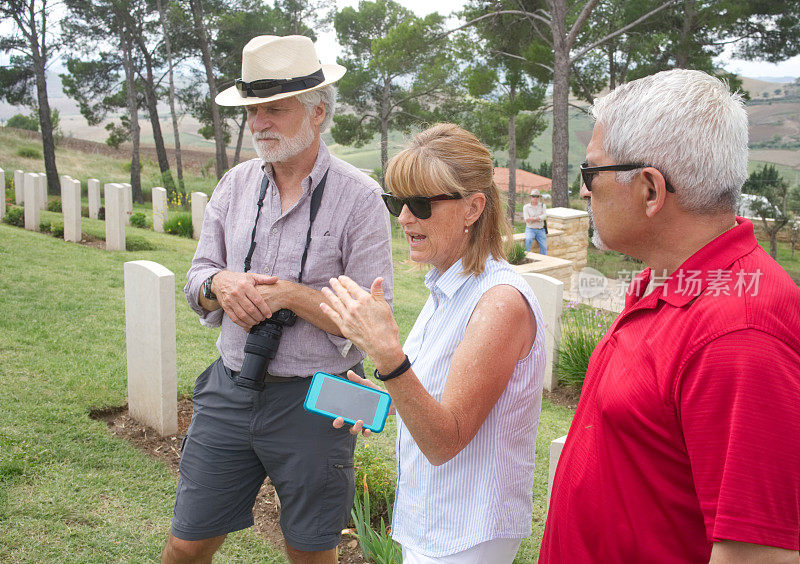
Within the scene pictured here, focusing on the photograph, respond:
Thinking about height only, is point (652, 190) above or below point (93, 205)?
above

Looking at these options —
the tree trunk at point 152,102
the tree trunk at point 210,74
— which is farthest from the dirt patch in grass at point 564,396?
the tree trunk at point 152,102

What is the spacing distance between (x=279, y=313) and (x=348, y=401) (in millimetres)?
613

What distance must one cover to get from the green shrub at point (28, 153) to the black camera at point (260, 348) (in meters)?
34.0

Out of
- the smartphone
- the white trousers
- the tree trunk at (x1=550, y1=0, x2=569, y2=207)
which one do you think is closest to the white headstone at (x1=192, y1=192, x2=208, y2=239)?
the tree trunk at (x1=550, y1=0, x2=569, y2=207)

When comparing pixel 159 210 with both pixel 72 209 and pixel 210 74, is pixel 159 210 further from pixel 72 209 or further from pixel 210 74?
pixel 210 74

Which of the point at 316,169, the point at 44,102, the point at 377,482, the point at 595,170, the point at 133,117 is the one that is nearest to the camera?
the point at 595,170

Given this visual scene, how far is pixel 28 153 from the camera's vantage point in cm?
3203

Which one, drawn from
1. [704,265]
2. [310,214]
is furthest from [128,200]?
[704,265]

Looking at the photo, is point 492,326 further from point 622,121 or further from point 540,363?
point 622,121

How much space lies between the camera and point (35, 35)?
24.6m

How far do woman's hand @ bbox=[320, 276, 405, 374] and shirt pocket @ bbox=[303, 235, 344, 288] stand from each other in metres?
0.92

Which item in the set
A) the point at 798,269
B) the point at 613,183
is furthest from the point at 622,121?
the point at 798,269

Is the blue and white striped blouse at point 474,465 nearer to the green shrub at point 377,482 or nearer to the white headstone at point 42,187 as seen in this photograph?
the green shrub at point 377,482

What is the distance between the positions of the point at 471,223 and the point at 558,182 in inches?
777
